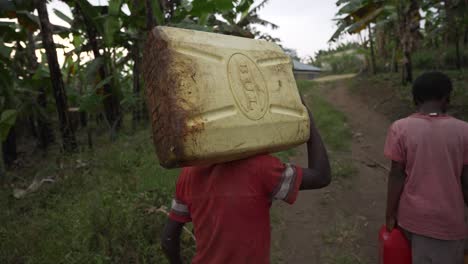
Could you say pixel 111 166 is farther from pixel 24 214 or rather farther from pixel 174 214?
pixel 174 214

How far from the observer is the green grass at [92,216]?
115 inches

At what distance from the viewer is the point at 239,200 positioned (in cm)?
123

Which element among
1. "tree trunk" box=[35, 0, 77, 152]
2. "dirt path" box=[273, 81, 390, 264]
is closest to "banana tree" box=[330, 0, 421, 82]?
"dirt path" box=[273, 81, 390, 264]

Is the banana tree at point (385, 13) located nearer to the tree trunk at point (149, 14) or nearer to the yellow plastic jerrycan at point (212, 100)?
the tree trunk at point (149, 14)

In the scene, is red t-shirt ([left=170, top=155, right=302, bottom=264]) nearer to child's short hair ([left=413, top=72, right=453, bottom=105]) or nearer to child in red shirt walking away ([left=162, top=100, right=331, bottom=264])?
child in red shirt walking away ([left=162, top=100, right=331, bottom=264])

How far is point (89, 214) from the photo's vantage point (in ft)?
10.7

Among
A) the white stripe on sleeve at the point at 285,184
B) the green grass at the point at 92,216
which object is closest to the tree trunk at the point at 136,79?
the green grass at the point at 92,216

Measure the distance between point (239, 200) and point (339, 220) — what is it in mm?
2984

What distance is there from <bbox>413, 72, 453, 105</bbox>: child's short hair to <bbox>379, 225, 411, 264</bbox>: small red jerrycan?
0.69m

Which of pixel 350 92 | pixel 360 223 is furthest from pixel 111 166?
pixel 350 92

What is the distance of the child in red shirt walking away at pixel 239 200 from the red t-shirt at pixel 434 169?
0.69 m

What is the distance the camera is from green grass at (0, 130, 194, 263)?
291cm

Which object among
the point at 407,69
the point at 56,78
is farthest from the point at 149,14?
the point at 407,69

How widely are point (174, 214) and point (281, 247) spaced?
7.21ft
